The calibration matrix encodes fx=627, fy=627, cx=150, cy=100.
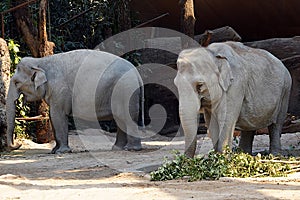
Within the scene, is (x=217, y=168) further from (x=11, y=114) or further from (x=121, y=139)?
(x=11, y=114)

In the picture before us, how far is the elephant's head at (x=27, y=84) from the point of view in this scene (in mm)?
11156

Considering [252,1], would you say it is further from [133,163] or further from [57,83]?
[133,163]

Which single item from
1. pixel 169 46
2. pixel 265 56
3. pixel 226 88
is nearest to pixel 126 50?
pixel 169 46

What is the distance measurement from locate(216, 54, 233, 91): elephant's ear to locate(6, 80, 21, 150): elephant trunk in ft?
14.3

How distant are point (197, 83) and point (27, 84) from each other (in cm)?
491

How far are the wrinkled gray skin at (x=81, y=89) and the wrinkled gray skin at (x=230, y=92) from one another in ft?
8.82

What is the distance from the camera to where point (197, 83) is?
24.1 ft

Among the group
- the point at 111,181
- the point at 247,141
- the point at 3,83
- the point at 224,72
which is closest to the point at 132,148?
the point at 247,141

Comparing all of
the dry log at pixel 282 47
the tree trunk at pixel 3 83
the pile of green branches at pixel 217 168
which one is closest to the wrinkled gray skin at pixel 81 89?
the tree trunk at pixel 3 83

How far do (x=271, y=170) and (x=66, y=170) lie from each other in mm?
2807

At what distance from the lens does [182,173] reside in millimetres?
6875

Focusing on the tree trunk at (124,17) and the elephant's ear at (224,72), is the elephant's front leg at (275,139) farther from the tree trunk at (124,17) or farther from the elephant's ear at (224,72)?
the tree trunk at (124,17)

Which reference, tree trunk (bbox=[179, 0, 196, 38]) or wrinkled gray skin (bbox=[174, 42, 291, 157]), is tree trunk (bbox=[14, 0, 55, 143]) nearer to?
tree trunk (bbox=[179, 0, 196, 38])

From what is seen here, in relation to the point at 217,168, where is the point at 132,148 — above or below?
below
